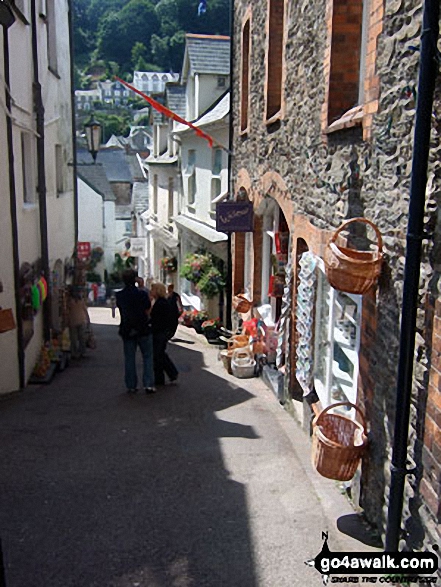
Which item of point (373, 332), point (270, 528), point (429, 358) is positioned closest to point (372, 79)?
point (373, 332)

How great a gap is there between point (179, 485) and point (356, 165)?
3055 millimetres

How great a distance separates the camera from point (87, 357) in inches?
484

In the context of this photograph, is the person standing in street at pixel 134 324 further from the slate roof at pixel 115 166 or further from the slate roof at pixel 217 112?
the slate roof at pixel 115 166

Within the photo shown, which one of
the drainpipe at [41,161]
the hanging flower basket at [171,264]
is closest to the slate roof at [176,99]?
the hanging flower basket at [171,264]

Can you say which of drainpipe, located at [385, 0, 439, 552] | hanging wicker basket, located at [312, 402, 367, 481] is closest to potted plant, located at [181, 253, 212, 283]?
hanging wicker basket, located at [312, 402, 367, 481]

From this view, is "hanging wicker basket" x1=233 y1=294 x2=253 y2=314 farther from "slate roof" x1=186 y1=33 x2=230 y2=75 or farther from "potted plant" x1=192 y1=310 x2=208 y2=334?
"slate roof" x1=186 y1=33 x2=230 y2=75

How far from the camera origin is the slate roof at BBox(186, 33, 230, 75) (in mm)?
17641

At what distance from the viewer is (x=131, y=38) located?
423 feet

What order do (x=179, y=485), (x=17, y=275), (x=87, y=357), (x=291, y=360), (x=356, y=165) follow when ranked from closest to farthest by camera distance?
(x=356, y=165)
(x=179, y=485)
(x=291, y=360)
(x=17, y=275)
(x=87, y=357)

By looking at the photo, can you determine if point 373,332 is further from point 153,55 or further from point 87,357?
point 153,55

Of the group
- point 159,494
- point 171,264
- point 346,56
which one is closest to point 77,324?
point 159,494

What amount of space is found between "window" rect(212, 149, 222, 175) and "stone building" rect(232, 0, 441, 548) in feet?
19.6

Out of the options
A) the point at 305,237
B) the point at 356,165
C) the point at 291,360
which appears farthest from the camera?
the point at 291,360

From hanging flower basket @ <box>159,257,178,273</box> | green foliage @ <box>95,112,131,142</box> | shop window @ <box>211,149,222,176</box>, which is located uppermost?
green foliage @ <box>95,112,131,142</box>
